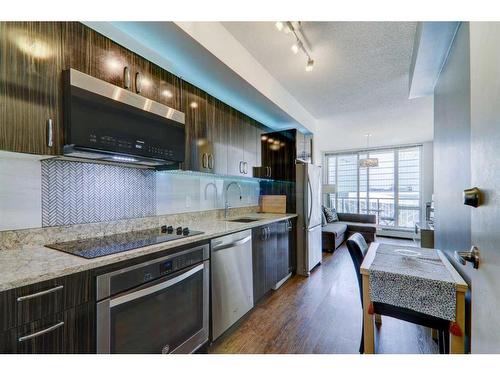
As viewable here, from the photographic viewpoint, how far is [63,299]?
0.97m

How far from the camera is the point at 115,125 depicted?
4.66ft

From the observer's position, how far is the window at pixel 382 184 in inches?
245

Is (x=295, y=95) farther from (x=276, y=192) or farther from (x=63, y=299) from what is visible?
(x=63, y=299)

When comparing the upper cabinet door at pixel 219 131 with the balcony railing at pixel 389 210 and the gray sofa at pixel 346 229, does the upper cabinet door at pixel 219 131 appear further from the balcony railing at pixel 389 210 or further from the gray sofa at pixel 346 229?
the balcony railing at pixel 389 210

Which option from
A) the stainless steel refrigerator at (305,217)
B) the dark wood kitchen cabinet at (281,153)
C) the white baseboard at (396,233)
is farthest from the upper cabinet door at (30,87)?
the white baseboard at (396,233)

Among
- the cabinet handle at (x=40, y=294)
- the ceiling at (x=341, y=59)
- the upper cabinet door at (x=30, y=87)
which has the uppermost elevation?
the ceiling at (x=341, y=59)

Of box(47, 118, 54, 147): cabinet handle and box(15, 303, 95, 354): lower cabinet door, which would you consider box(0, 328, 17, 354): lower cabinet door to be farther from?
box(47, 118, 54, 147): cabinet handle

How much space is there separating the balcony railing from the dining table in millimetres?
5307

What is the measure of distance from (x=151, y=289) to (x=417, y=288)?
160cm

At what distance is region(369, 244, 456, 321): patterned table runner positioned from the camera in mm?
1327

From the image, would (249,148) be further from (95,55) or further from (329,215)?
(329,215)

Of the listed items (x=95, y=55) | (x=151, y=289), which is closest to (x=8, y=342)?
(x=151, y=289)

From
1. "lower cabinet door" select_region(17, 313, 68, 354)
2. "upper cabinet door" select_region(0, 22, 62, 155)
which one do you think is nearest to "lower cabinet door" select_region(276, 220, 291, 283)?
"lower cabinet door" select_region(17, 313, 68, 354)

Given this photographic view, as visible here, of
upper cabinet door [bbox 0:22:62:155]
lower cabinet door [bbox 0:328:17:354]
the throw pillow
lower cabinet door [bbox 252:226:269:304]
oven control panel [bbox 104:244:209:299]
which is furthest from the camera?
the throw pillow
